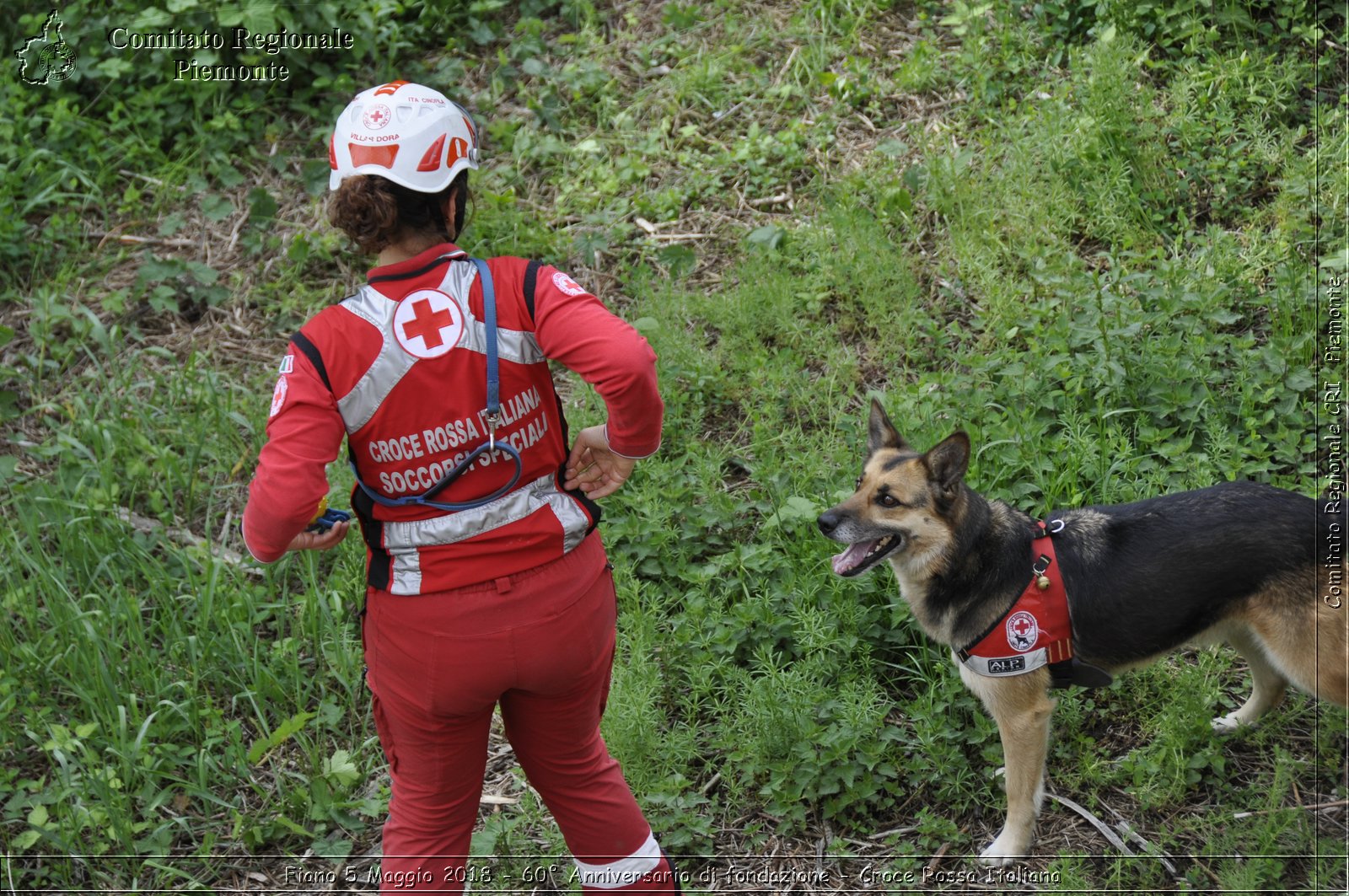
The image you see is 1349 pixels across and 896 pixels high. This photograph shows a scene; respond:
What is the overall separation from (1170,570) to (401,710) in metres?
2.51

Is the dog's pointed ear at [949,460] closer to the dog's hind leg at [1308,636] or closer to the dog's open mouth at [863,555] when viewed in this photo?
the dog's open mouth at [863,555]

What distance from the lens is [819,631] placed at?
14.2 ft

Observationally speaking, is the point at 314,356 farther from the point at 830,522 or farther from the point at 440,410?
the point at 830,522

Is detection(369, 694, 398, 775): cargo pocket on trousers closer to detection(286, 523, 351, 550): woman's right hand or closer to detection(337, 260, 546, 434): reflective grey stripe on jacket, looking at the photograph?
detection(286, 523, 351, 550): woman's right hand

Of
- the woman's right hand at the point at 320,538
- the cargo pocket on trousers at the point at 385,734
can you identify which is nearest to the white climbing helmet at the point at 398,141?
the woman's right hand at the point at 320,538

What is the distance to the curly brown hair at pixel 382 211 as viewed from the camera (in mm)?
2662

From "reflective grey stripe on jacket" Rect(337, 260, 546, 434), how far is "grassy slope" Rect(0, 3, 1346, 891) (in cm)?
193

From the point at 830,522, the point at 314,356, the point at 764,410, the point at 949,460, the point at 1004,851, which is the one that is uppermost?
the point at 314,356

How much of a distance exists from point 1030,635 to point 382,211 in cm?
247

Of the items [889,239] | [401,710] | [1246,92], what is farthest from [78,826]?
[1246,92]

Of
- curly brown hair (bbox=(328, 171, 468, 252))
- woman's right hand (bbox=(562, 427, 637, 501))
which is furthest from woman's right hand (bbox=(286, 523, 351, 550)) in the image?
curly brown hair (bbox=(328, 171, 468, 252))

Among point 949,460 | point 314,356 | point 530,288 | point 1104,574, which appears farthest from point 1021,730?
point 314,356

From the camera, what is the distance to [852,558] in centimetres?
382

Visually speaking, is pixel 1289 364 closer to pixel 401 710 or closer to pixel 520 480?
pixel 520 480
